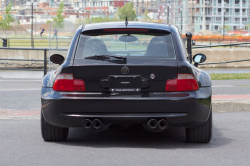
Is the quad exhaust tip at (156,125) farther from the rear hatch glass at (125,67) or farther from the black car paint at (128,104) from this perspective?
the rear hatch glass at (125,67)

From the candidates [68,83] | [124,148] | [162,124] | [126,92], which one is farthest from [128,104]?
[68,83]

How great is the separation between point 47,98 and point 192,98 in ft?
5.21

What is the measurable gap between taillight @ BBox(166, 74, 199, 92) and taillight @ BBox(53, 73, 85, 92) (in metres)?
0.94

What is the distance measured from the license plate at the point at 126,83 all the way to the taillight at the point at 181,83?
33cm

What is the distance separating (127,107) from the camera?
6016 millimetres

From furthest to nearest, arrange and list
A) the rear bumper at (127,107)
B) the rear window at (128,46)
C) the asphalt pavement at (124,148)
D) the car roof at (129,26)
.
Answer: the car roof at (129,26) → the rear window at (128,46) → the rear bumper at (127,107) → the asphalt pavement at (124,148)

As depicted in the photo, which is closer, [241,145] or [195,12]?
[241,145]

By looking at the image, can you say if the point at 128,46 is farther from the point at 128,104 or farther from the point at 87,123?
the point at 87,123

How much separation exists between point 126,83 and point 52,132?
114cm

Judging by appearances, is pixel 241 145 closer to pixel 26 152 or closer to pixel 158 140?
pixel 158 140

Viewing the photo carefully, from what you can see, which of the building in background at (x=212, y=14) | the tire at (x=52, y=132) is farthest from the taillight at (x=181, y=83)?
the building in background at (x=212, y=14)

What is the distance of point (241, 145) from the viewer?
650cm

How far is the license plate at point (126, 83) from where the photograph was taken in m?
6.06

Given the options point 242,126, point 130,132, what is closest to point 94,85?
point 130,132
